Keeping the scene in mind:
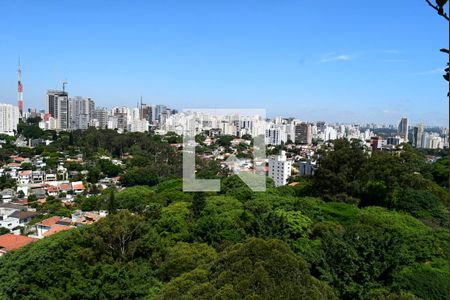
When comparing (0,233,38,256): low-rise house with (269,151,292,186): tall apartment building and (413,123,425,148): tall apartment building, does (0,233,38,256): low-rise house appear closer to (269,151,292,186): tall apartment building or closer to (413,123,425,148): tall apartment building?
(269,151,292,186): tall apartment building

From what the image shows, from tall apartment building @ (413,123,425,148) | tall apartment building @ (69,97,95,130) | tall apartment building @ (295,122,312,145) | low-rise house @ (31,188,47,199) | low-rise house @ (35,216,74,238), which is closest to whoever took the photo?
low-rise house @ (35,216,74,238)

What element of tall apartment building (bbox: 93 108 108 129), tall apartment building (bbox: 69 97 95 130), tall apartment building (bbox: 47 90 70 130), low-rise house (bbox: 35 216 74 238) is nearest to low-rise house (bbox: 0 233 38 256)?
low-rise house (bbox: 35 216 74 238)

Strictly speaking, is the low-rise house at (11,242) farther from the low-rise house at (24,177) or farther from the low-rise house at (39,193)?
the low-rise house at (24,177)

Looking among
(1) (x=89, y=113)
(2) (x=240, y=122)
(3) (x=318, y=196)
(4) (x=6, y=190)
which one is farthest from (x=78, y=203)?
(1) (x=89, y=113)

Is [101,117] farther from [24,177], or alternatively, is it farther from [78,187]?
[78,187]

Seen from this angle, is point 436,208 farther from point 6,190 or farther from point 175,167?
point 6,190

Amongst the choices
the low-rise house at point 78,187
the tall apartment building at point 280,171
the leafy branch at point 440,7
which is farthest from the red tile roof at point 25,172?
the leafy branch at point 440,7
